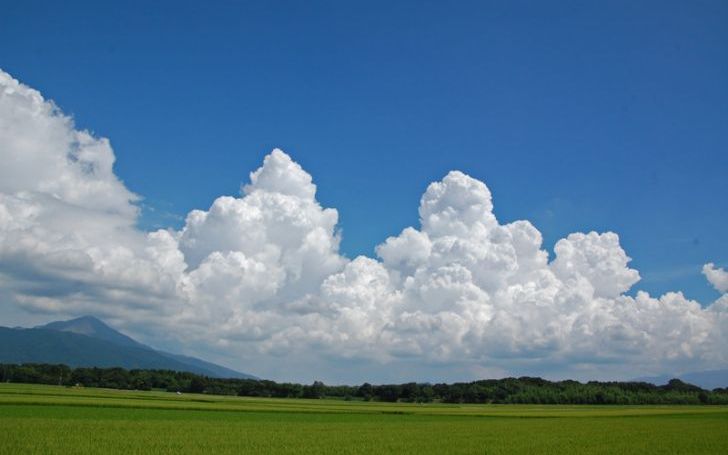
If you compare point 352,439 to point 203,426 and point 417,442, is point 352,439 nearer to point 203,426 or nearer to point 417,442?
point 417,442

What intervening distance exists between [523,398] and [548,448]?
147844 millimetres

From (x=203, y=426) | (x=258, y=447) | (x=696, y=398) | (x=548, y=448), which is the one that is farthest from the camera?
(x=696, y=398)

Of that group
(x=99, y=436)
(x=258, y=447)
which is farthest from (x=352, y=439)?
(x=99, y=436)

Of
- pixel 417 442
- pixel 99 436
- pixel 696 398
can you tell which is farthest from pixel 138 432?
pixel 696 398

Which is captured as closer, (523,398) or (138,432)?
(138,432)

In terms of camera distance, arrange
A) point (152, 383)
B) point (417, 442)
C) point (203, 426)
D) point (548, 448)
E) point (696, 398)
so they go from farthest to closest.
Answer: point (152, 383)
point (696, 398)
point (203, 426)
point (417, 442)
point (548, 448)

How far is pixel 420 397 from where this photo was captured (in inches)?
7175

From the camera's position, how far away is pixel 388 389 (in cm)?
18462

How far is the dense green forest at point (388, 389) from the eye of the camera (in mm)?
171125

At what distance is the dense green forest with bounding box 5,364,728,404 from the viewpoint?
17112 cm

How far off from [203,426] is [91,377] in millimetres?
151111

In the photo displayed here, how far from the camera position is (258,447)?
31500 mm

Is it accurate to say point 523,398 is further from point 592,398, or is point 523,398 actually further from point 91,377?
point 91,377

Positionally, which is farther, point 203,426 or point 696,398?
point 696,398
